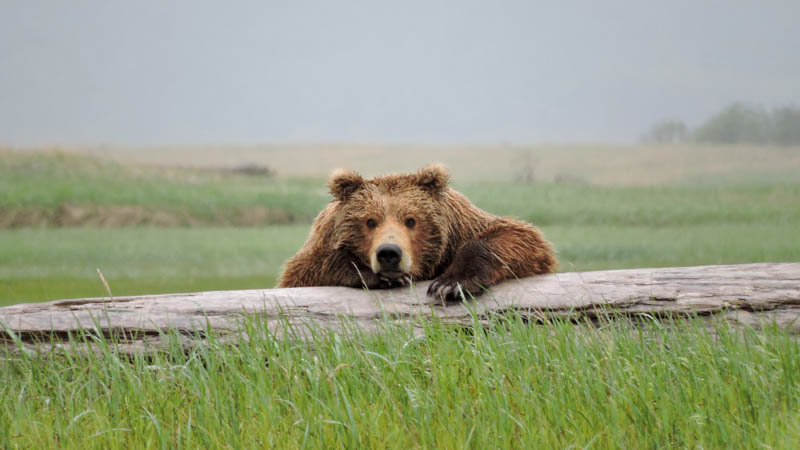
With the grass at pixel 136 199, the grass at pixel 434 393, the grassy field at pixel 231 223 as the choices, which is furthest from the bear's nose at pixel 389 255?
the grass at pixel 136 199

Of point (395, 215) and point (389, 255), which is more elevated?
point (395, 215)

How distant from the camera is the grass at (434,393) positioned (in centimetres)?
273

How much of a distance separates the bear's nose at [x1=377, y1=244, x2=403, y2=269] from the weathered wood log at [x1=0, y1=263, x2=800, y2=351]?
0.58 feet

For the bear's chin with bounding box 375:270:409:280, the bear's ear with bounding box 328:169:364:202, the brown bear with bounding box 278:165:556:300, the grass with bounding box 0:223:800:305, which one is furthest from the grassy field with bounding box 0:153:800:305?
the bear's chin with bounding box 375:270:409:280

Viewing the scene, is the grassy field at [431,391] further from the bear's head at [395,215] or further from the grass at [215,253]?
the grass at [215,253]

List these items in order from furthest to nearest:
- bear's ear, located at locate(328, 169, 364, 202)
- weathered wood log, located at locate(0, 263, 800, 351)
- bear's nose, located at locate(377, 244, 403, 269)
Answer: bear's ear, located at locate(328, 169, 364, 202) → weathered wood log, located at locate(0, 263, 800, 351) → bear's nose, located at locate(377, 244, 403, 269)

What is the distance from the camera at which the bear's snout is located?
3.68 m

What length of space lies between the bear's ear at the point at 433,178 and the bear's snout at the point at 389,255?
0.63m

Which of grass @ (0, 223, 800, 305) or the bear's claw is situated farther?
grass @ (0, 223, 800, 305)

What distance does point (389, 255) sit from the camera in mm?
3717

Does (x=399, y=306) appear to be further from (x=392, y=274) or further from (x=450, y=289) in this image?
(x=450, y=289)

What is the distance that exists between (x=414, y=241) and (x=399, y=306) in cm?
40

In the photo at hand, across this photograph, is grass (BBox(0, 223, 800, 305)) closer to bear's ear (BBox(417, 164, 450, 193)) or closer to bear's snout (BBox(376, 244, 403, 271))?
bear's ear (BBox(417, 164, 450, 193))

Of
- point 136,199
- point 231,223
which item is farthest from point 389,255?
point 136,199
